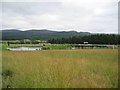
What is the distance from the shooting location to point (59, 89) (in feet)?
14.4

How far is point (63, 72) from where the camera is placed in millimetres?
5074

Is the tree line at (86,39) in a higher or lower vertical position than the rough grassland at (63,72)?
higher

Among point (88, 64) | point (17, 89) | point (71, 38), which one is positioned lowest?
point (17, 89)

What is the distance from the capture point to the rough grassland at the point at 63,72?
4.54 m

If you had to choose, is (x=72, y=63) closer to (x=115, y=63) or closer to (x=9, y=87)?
(x=115, y=63)

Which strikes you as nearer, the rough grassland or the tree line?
the rough grassland

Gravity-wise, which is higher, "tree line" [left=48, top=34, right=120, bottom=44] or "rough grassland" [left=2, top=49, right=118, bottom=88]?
"tree line" [left=48, top=34, right=120, bottom=44]

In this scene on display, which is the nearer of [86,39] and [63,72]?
[63,72]

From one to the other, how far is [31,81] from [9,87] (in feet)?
1.61

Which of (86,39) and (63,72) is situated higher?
(86,39)

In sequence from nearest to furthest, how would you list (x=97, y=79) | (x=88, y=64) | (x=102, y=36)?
(x=97, y=79), (x=88, y=64), (x=102, y=36)

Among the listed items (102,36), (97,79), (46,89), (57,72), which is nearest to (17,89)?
(46,89)

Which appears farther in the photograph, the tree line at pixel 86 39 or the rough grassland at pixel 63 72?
the tree line at pixel 86 39

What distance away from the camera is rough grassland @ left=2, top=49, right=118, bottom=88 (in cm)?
454
